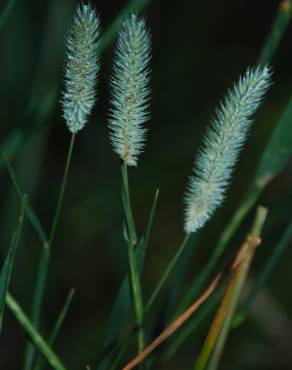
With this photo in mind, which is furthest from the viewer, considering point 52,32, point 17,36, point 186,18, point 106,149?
point 186,18

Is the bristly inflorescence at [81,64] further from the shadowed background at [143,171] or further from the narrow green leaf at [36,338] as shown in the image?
the shadowed background at [143,171]

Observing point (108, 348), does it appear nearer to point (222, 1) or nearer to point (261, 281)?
point (261, 281)

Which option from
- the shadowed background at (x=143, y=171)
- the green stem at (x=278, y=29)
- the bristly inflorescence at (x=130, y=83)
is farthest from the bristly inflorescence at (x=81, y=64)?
the shadowed background at (x=143, y=171)

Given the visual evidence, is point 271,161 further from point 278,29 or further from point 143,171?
point 143,171

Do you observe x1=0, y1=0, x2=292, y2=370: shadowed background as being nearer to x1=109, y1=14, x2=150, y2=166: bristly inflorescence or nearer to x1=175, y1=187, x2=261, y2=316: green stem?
x1=175, y1=187, x2=261, y2=316: green stem

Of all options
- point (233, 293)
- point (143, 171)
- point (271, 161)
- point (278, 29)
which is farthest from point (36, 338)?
point (143, 171)

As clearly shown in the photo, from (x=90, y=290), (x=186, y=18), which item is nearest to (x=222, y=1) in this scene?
(x=186, y=18)

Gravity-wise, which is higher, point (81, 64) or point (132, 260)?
point (81, 64)
